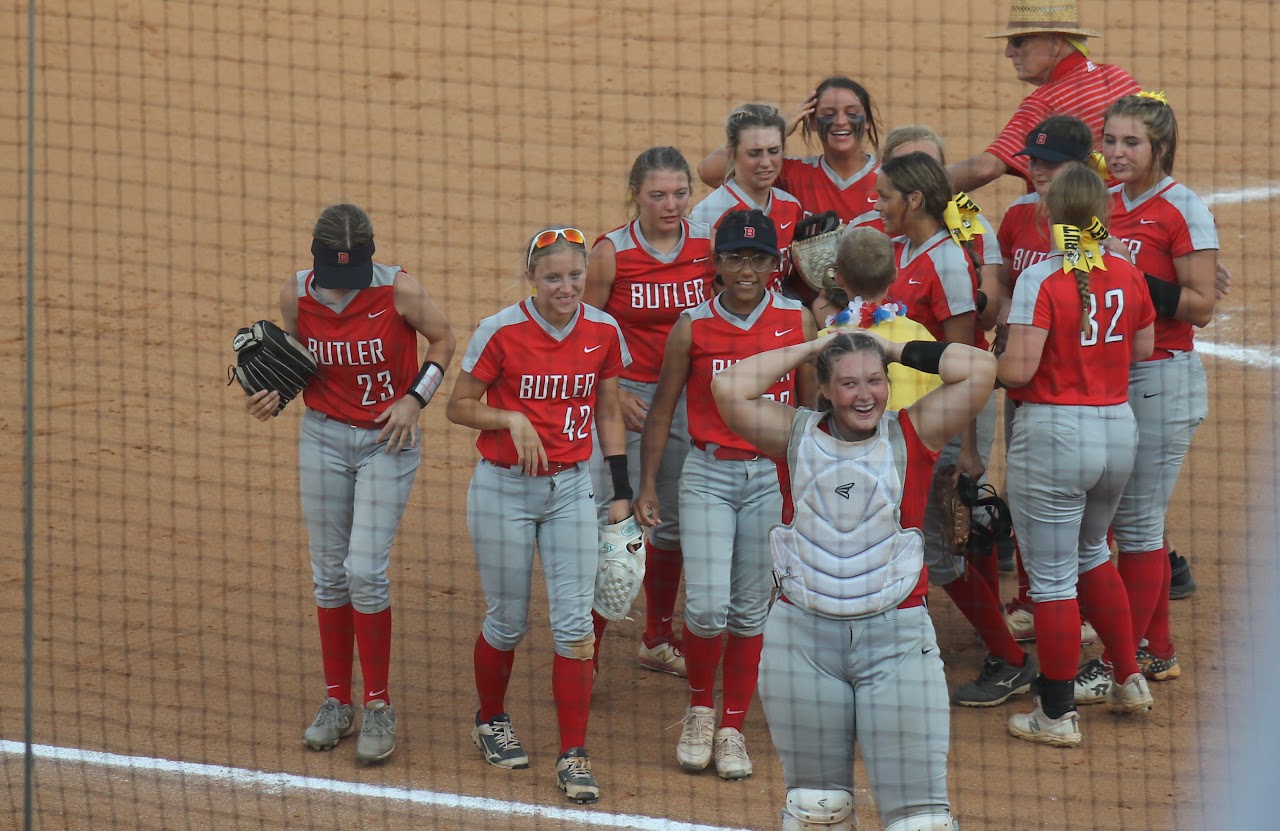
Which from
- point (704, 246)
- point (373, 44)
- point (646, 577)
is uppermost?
point (373, 44)

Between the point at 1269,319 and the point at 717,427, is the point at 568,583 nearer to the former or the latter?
the point at 717,427

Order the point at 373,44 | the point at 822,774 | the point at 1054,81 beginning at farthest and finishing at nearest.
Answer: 1. the point at 373,44
2. the point at 1054,81
3. the point at 822,774

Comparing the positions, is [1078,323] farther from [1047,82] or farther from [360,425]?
[360,425]

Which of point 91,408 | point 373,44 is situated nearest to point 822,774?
point 91,408

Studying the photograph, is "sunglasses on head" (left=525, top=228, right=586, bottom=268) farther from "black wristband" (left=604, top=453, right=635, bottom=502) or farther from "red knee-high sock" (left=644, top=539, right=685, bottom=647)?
"red knee-high sock" (left=644, top=539, right=685, bottom=647)

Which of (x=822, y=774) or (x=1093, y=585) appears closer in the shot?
(x=822, y=774)

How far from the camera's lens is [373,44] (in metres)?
14.0

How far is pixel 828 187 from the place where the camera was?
6121 millimetres

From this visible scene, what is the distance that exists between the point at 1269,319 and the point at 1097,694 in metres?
4.47

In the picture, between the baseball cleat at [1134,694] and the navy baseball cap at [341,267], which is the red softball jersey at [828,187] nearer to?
the navy baseball cap at [341,267]

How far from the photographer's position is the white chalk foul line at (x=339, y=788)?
16.2 ft

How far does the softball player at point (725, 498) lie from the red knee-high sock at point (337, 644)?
42.9 inches

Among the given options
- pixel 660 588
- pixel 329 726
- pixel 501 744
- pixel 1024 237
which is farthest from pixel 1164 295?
pixel 329 726

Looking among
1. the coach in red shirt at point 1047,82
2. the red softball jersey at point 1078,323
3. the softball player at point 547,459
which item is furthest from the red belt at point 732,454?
the coach in red shirt at point 1047,82
